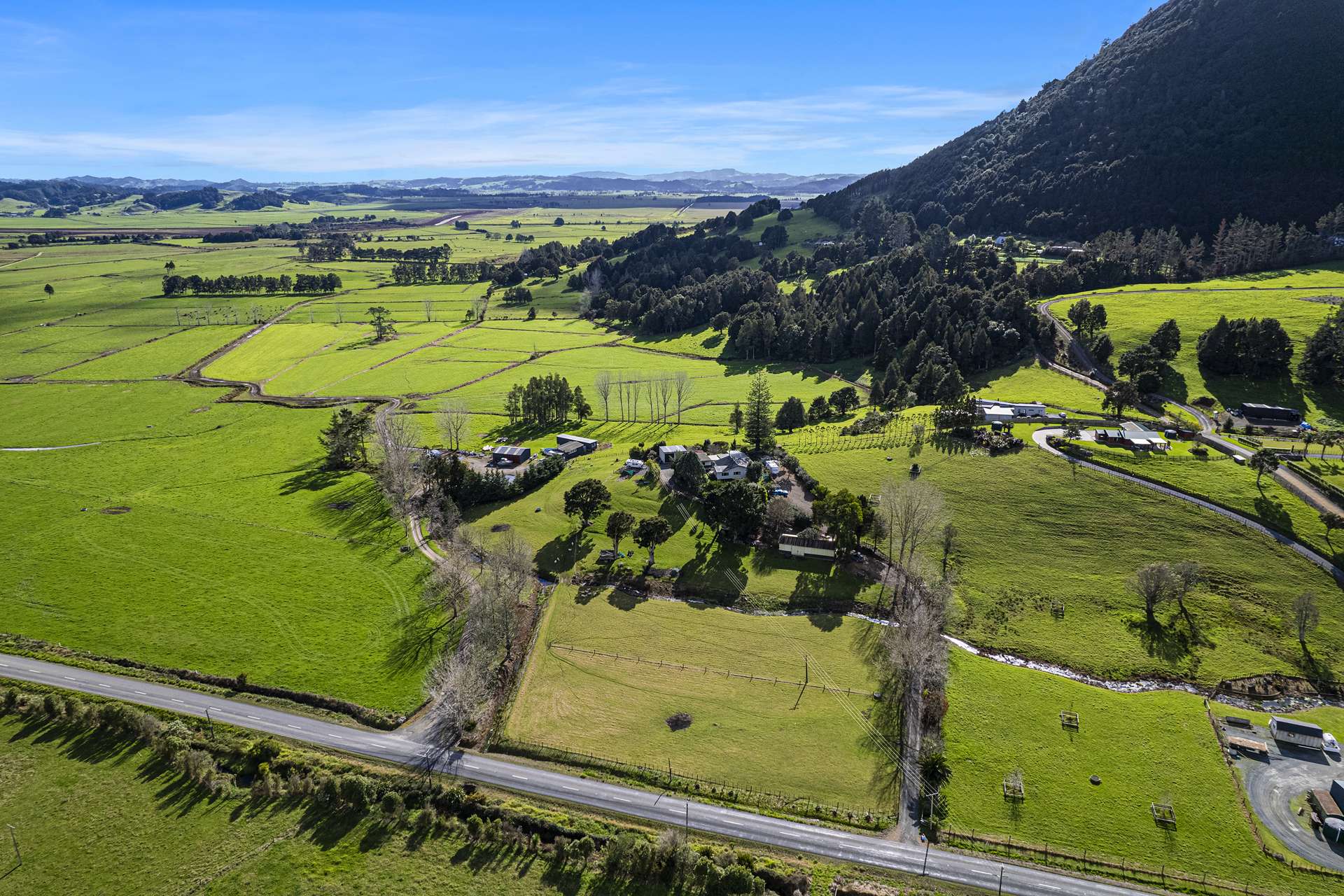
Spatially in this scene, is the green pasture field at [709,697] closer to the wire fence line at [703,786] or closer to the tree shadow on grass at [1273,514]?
the wire fence line at [703,786]

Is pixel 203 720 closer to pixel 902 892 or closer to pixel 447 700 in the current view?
pixel 447 700

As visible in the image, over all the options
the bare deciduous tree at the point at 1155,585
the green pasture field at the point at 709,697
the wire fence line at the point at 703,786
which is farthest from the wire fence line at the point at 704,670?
the bare deciduous tree at the point at 1155,585

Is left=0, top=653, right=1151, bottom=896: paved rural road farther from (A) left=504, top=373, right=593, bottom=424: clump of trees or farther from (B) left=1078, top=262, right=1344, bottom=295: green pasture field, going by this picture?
(B) left=1078, top=262, right=1344, bottom=295: green pasture field

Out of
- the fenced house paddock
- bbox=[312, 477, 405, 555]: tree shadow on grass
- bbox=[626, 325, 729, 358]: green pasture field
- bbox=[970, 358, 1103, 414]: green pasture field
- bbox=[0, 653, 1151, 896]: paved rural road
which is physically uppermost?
bbox=[970, 358, 1103, 414]: green pasture field

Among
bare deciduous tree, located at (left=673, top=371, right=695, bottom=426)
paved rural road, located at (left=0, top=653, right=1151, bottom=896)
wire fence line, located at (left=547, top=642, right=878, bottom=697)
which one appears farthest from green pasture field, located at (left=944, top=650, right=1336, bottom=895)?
bare deciduous tree, located at (left=673, top=371, right=695, bottom=426)

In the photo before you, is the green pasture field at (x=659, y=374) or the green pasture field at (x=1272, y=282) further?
the green pasture field at (x=1272, y=282)

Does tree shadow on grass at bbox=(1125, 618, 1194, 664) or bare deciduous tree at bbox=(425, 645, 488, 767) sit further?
tree shadow on grass at bbox=(1125, 618, 1194, 664)
